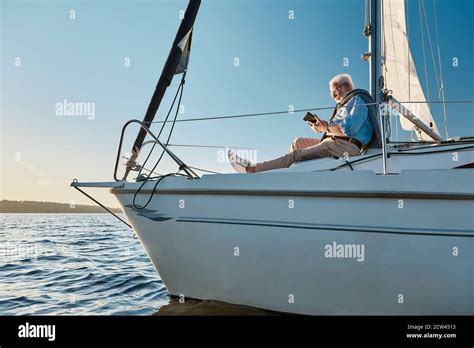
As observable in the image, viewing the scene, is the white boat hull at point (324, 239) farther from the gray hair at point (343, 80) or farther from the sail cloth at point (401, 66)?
the sail cloth at point (401, 66)

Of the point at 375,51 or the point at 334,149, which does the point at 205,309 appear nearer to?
the point at 334,149

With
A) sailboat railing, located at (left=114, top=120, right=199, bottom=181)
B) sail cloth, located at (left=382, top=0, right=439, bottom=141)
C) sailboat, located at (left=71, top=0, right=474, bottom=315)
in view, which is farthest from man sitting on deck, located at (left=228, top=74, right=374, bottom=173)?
sail cloth, located at (left=382, top=0, right=439, bottom=141)

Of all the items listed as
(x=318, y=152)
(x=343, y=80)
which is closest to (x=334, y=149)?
(x=318, y=152)

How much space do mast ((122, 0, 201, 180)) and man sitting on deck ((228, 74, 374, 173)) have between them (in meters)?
1.00

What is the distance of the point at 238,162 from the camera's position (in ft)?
12.1

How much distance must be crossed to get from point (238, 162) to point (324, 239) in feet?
3.99

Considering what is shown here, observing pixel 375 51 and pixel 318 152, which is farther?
pixel 375 51

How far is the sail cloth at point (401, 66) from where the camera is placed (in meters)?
5.23

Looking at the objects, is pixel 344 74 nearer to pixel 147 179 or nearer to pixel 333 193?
pixel 333 193

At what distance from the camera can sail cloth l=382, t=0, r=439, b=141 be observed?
5.23m

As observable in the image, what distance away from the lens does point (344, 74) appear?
3.73m

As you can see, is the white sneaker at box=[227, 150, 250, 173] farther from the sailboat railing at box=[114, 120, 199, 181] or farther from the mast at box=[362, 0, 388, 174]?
A: the mast at box=[362, 0, 388, 174]
